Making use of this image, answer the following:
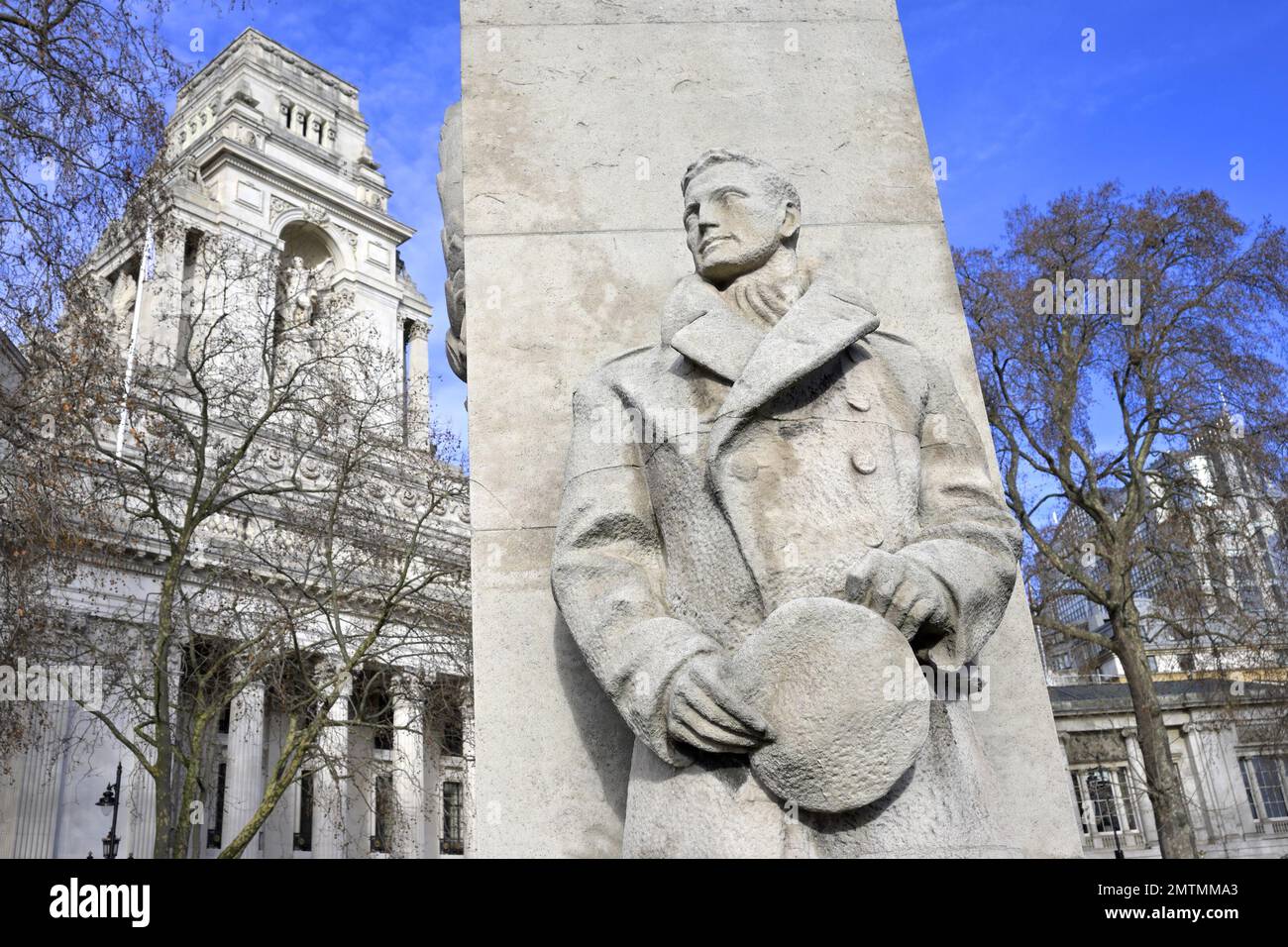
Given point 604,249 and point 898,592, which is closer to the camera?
point 898,592

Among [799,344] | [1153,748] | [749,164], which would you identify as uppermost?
[1153,748]

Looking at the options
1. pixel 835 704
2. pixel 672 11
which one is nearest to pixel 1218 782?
pixel 672 11

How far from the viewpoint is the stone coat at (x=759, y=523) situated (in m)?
3.09

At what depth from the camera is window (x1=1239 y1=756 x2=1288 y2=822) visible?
54906 millimetres

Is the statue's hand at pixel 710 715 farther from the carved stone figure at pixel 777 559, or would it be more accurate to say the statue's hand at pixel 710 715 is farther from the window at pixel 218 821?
the window at pixel 218 821

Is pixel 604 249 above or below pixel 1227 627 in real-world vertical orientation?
below

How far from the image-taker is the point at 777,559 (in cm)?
330

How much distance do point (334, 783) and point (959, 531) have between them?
91.8ft

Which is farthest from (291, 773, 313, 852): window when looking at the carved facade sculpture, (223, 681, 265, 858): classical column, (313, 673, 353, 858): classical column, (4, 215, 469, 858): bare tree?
the carved facade sculpture

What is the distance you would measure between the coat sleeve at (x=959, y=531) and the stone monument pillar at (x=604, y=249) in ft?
2.99

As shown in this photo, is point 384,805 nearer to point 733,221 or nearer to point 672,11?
point 672,11

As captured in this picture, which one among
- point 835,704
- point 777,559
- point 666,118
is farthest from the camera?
point 666,118

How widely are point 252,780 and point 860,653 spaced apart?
41516 mm

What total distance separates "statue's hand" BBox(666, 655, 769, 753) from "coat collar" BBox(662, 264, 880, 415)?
0.79 m
